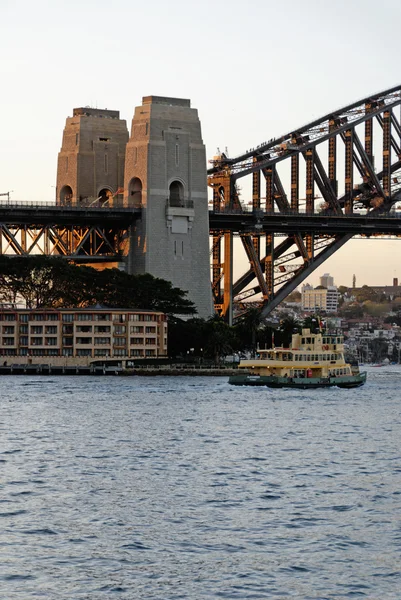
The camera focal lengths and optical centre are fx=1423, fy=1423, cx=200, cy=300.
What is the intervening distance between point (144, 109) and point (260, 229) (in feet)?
54.4

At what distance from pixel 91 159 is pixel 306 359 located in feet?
157

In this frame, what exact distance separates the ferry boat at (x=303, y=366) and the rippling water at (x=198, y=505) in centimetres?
2482

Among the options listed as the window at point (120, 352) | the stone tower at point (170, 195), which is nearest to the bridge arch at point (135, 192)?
the stone tower at point (170, 195)

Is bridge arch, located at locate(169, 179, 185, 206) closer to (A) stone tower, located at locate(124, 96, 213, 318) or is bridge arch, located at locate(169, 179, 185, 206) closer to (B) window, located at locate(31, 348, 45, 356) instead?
(A) stone tower, located at locate(124, 96, 213, 318)

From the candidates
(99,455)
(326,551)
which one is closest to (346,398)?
(99,455)

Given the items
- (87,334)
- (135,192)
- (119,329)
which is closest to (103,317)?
(119,329)

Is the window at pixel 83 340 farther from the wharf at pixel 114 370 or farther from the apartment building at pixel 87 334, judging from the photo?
the wharf at pixel 114 370

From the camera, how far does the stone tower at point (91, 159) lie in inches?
5655

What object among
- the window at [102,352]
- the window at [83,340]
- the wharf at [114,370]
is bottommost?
the wharf at [114,370]

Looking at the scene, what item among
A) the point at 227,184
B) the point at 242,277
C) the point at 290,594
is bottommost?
the point at 290,594

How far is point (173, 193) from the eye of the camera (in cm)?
13700

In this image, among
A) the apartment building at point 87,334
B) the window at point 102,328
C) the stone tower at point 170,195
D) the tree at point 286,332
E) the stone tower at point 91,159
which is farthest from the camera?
the tree at point 286,332

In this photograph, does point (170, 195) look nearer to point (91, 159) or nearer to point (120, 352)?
point (91, 159)

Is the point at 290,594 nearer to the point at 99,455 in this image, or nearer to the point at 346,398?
the point at 99,455
